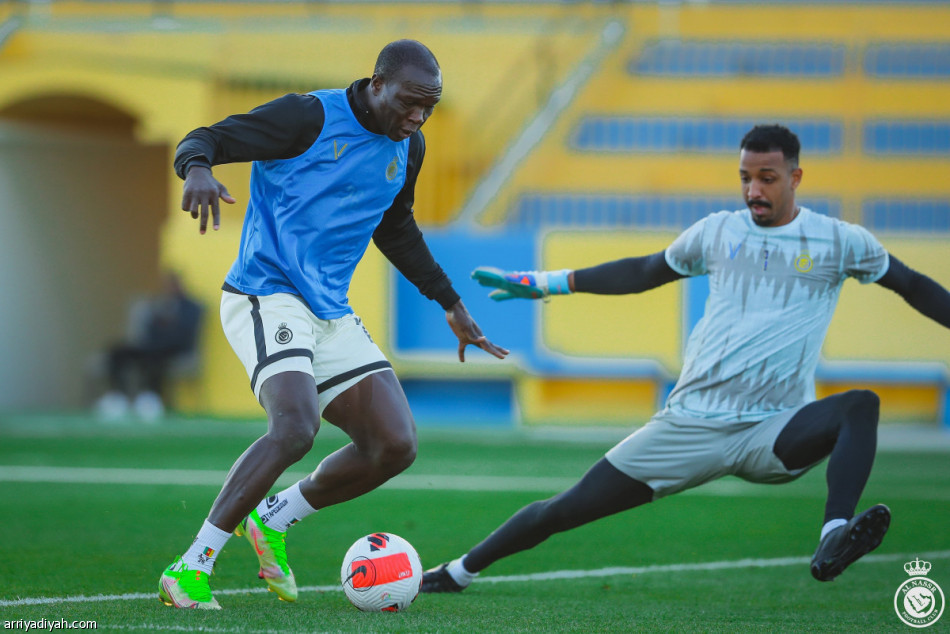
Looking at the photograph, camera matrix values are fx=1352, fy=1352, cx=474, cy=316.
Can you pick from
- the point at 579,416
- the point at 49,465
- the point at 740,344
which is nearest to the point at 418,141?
the point at 740,344

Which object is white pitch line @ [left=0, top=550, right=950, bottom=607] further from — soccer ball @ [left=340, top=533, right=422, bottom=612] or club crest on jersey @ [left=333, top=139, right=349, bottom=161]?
club crest on jersey @ [left=333, top=139, right=349, bottom=161]

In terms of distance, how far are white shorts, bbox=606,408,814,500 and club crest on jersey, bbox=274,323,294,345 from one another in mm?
1605

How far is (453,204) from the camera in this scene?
22.0m

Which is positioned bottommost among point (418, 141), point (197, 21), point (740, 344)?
point (740, 344)

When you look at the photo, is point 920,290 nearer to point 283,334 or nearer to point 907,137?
point 283,334

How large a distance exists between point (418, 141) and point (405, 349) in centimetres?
1204

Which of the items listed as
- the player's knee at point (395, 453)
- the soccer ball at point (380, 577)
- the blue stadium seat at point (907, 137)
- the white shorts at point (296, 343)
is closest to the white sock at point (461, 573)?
the soccer ball at point (380, 577)

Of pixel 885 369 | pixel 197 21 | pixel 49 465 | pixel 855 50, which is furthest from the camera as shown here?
pixel 197 21

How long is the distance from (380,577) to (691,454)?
1.50 meters

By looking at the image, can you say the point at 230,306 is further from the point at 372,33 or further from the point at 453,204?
the point at 372,33

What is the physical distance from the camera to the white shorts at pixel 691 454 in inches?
234

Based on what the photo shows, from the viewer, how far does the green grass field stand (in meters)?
5.43

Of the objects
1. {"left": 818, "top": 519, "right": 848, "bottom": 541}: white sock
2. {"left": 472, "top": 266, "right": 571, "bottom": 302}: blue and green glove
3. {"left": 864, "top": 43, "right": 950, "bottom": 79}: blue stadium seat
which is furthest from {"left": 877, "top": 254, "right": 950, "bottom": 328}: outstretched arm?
{"left": 864, "top": 43, "right": 950, "bottom": 79}: blue stadium seat

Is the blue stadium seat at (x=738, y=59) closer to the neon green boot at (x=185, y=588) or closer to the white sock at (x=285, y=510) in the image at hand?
the white sock at (x=285, y=510)
